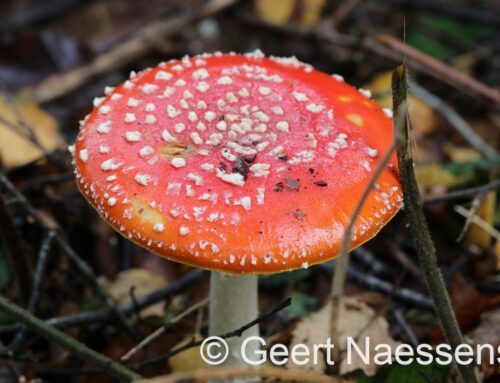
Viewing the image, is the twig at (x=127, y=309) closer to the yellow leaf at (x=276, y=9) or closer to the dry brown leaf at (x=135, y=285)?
the dry brown leaf at (x=135, y=285)

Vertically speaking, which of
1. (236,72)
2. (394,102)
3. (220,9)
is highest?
(220,9)

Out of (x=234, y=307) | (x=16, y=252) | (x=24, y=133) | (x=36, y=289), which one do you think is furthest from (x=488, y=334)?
(x=24, y=133)

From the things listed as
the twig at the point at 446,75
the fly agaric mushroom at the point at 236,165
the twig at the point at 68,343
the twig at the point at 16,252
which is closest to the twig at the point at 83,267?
the twig at the point at 16,252

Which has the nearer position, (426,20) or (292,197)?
(292,197)

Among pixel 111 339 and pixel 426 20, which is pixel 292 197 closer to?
pixel 111 339

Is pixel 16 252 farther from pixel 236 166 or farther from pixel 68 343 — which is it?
pixel 236 166

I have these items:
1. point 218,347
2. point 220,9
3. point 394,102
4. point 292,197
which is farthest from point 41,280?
point 220,9
